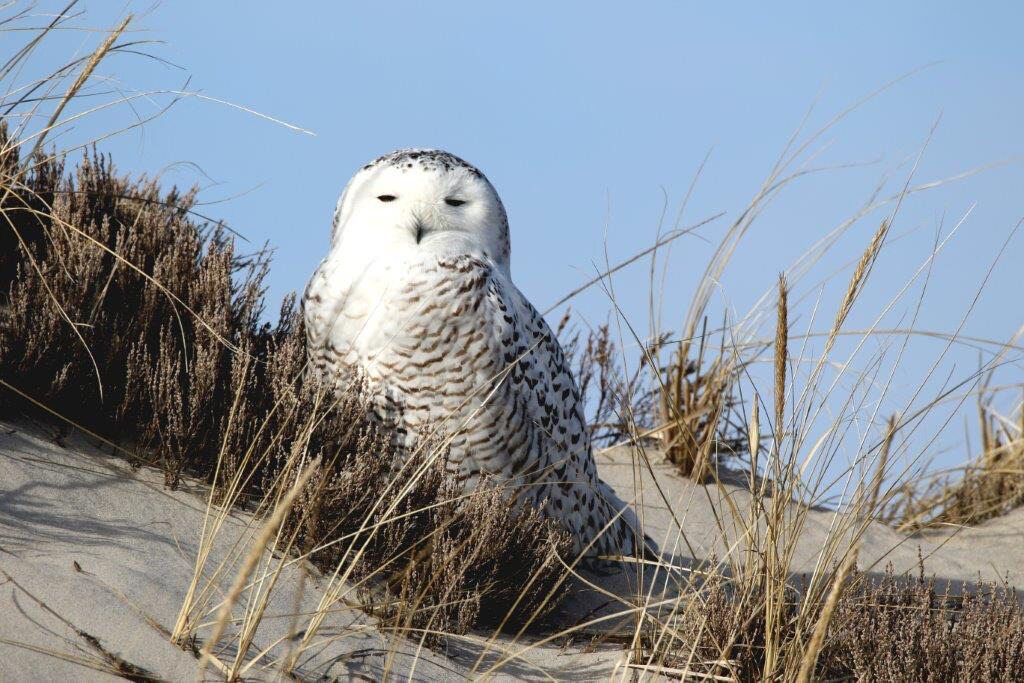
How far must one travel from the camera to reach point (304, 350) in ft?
14.8

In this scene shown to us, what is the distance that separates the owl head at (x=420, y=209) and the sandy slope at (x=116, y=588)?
113 centimetres

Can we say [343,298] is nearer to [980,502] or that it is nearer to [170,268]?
[170,268]

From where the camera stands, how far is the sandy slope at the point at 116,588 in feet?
8.57

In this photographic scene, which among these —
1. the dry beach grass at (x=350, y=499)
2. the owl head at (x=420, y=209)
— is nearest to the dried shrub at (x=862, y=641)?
the dry beach grass at (x=350, y=499)

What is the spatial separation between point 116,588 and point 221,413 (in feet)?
3.65

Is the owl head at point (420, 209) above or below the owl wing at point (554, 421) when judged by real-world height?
above

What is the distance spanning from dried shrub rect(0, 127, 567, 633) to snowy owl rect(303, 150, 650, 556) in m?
0.16

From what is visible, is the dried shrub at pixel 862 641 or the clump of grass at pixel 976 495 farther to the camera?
the clump of grass at pixel 976 495

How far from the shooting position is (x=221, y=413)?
12.9 ft

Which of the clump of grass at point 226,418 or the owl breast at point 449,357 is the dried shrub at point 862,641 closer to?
the clump of grass at point 226,418

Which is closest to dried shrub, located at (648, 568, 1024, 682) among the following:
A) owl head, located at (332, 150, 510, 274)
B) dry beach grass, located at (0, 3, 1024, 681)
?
dry beach grass, located at (0, 3, 1024, 681)

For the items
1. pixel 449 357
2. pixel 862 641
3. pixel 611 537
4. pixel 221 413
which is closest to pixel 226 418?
pixel 221 413

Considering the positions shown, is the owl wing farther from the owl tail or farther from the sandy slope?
the sandy slope

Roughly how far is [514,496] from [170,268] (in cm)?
171
